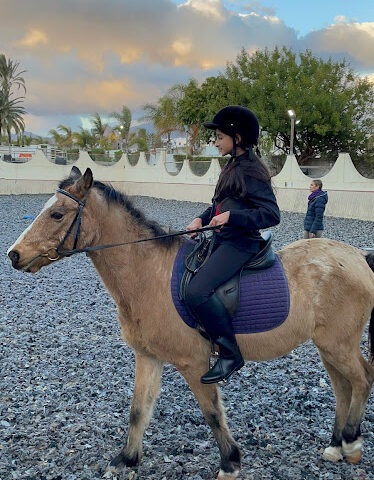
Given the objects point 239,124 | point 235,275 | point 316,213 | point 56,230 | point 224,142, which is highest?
point 239,124

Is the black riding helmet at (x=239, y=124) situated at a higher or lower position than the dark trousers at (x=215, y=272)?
higher

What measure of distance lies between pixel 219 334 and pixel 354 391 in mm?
1204

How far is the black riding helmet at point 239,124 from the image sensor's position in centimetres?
306

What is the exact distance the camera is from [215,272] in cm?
300

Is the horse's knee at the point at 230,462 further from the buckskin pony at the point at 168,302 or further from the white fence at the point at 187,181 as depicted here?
the white fence at the point at 187,181

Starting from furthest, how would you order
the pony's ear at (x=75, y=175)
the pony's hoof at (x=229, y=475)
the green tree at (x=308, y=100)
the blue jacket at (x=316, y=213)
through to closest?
the green tree at (x=308, y=100) → the blue jacket at (x=316, y=213) → the pony's ear at (x=75, y=175) → the pony's hoof at (x=229, y=475)

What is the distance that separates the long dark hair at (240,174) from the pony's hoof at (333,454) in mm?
2092

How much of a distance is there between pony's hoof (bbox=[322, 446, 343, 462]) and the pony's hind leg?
0.05 m

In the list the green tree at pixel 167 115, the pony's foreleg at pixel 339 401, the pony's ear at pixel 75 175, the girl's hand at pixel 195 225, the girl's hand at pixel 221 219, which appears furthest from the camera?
the green tree at pixel 167 115

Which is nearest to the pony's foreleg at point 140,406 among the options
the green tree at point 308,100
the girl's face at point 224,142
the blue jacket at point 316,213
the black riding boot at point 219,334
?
the black riding boot at point 219,334

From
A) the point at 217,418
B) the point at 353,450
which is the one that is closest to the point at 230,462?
the point at 217,418

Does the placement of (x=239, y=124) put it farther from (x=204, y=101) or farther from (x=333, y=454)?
Result: (x=204, y=101)

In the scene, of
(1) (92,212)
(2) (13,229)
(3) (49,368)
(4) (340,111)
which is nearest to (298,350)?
(3) (49,368)

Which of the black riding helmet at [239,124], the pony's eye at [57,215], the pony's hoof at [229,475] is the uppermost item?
the black riding helmet at [239,124]
